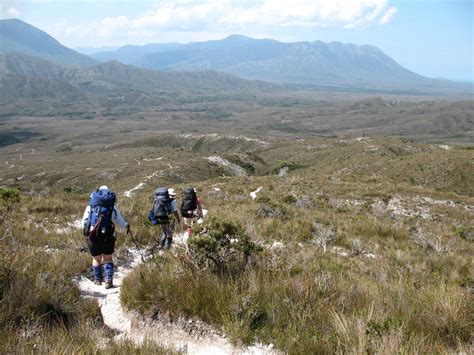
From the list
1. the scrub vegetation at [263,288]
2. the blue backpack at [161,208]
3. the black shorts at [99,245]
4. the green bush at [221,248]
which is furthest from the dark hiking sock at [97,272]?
the blue backpack at [161,208]

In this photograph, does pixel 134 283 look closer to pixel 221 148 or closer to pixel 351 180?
pixel 351 180

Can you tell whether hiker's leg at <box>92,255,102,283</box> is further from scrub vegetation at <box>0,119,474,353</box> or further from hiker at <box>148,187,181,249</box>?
hiker at <box>148,187,181,249</box>

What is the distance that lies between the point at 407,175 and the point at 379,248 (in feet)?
119

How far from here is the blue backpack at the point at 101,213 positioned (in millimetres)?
7402

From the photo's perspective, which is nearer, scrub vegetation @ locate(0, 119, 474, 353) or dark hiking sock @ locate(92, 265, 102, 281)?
scrub vegetation @ locate(0, 119, 474, 353)

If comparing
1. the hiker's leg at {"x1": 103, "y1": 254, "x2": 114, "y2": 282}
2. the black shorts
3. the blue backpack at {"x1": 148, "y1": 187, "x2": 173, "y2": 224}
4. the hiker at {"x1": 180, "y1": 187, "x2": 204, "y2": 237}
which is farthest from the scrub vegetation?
the hiker at {"x1": 180, "y1": 187, "x2": 204, "y2": 237}

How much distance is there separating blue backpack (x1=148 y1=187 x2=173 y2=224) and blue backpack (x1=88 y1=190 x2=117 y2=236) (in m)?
3.06

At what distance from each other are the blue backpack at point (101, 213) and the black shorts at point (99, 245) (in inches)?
4.8

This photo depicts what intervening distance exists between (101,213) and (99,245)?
25.3 inches

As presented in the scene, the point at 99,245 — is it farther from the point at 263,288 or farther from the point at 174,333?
the point at 263,288

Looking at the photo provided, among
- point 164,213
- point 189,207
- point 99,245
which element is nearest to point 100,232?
point 99,245

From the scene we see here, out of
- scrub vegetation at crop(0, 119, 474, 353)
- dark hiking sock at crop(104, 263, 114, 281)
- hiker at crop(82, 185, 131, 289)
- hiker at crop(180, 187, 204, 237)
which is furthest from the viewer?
hiker at crop(180, 187, 204, 237)

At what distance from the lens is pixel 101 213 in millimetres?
7402

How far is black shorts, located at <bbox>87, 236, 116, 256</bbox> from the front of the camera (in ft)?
24.5
